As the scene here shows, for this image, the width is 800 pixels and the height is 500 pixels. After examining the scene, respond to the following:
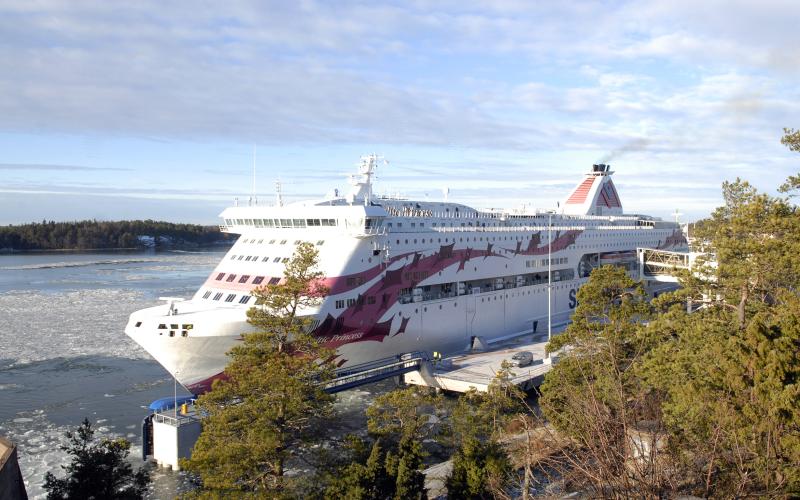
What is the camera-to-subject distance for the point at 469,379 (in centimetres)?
2303

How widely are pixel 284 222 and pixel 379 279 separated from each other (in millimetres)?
4696

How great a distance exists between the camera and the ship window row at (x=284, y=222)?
24.0 metres

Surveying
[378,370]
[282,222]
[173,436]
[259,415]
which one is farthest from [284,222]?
[259,415]

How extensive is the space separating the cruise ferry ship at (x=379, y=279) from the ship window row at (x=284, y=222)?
0.16 ft

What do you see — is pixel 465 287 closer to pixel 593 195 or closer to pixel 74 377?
pixel 74 377

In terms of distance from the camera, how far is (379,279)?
23.4 meters

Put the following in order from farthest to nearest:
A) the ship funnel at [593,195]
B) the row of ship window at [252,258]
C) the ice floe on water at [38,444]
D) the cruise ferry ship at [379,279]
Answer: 1. the ship funnel at [593,195]
2. the row of ship window at [252,258]
3. the cruise ferry ship at [379,279]
4. the ice floe on water at [38,444]

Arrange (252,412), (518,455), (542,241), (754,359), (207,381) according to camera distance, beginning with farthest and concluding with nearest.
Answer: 1. (542,241)
2. (207,381)
3. (518,455)
4. (252,412)
5. (754,359)

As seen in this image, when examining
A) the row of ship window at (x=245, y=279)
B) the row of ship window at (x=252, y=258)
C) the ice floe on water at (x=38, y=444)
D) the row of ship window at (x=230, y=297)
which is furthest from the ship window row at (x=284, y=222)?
the ice floe on water at (x=38, y=444)

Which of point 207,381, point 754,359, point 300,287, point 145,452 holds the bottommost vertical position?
point 145,452

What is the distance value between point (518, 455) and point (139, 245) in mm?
117016

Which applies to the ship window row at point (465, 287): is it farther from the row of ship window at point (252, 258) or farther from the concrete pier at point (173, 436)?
the concrete pier at point (173, 436)

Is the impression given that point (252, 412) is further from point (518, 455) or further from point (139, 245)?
point (139, 245)

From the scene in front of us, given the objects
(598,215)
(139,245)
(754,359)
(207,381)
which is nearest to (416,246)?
(207,381)
